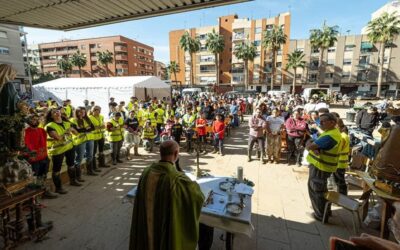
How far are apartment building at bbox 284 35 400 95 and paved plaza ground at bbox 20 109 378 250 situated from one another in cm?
4712

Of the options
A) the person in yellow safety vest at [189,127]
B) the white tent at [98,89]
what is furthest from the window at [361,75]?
the person in yellow safety vest at [189,127]

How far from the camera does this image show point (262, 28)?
161 feet

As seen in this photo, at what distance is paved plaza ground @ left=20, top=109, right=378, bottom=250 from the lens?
3.76 metres

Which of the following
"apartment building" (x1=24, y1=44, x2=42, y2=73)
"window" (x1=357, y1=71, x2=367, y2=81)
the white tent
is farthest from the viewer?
"apartment building" (x1=24, y1=44, x2=42, y2=73)

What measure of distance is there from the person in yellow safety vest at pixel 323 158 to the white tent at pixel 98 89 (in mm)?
16259

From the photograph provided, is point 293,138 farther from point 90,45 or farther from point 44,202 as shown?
point 90,45

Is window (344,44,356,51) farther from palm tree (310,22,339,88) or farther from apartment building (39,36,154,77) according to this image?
apartment building (39,36,154,77)

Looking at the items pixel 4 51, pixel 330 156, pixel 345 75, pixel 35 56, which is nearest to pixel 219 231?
pixel 330 156

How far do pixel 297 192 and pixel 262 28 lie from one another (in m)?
51.1

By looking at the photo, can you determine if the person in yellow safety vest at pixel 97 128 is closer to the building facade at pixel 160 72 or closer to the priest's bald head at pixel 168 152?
the priest's bald head at pixel 168 152

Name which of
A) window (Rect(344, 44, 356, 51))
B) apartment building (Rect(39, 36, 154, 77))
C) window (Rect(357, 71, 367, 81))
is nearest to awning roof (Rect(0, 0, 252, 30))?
window (Rect(344, 44, 356, 51))

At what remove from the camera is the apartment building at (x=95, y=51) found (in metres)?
64.0

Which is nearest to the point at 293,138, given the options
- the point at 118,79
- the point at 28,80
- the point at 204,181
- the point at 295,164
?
the point at 295,164

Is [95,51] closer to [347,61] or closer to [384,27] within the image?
[347,61]
